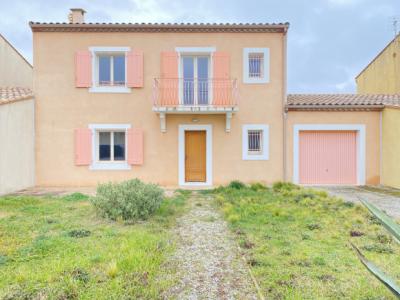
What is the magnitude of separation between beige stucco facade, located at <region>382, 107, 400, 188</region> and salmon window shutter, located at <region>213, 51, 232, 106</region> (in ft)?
20.5

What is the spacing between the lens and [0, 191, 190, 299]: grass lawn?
3.07 m

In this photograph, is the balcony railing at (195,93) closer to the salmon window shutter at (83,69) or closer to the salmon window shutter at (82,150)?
the salmon window shutter at (83,69)

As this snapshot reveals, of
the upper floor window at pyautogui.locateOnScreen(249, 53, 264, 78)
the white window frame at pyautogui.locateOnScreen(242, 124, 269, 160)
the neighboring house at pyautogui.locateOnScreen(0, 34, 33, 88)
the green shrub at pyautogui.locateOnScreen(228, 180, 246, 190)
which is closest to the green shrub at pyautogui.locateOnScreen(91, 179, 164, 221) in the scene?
the green shrub at pyautogui.locateOnScreen(228, 180, 246, 190)

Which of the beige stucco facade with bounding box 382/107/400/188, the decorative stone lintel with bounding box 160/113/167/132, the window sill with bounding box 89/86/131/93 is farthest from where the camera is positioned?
the window sill with bounding box 89/86/131/93

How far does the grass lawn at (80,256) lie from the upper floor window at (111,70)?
639 centimetres

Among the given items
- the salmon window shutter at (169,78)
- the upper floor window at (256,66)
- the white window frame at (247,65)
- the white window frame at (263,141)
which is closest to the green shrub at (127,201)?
the salmon window shutter at (169,78)

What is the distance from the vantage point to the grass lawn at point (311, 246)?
126 inches

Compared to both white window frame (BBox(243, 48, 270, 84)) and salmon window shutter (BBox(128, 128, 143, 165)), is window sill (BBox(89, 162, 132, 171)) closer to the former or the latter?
salmon window shutter (BBox(128, 128, 143, 165))

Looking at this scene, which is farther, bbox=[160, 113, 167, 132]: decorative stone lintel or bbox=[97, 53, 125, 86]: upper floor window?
bbox=[97, 53, 125, 86]: upper floor window

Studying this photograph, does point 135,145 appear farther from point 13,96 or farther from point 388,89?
point 388,89

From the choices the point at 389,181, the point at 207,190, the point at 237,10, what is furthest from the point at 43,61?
the point at 389,181

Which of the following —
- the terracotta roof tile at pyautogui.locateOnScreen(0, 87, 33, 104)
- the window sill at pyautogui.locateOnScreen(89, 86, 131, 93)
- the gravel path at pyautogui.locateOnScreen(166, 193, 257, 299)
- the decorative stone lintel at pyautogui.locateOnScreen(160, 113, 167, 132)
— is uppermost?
the window sill at pyautogui.locateOnScreen(89, 86, 131, 93)

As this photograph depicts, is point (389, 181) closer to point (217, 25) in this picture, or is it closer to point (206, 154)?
point (206, 154)

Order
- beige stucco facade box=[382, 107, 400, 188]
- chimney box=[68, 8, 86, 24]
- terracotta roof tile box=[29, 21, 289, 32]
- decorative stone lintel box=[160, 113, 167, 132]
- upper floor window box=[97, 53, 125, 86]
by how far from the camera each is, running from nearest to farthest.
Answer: beige stucco facade box=[382, 107, 400, 188], decorative stone lintel box=[160, 113, 167, 132], terracotta roof tile box=[29, 21, 289, 32], upper floor window box=[97, 53, 125, 86], chimney box=[68, 8, 86, 24]
